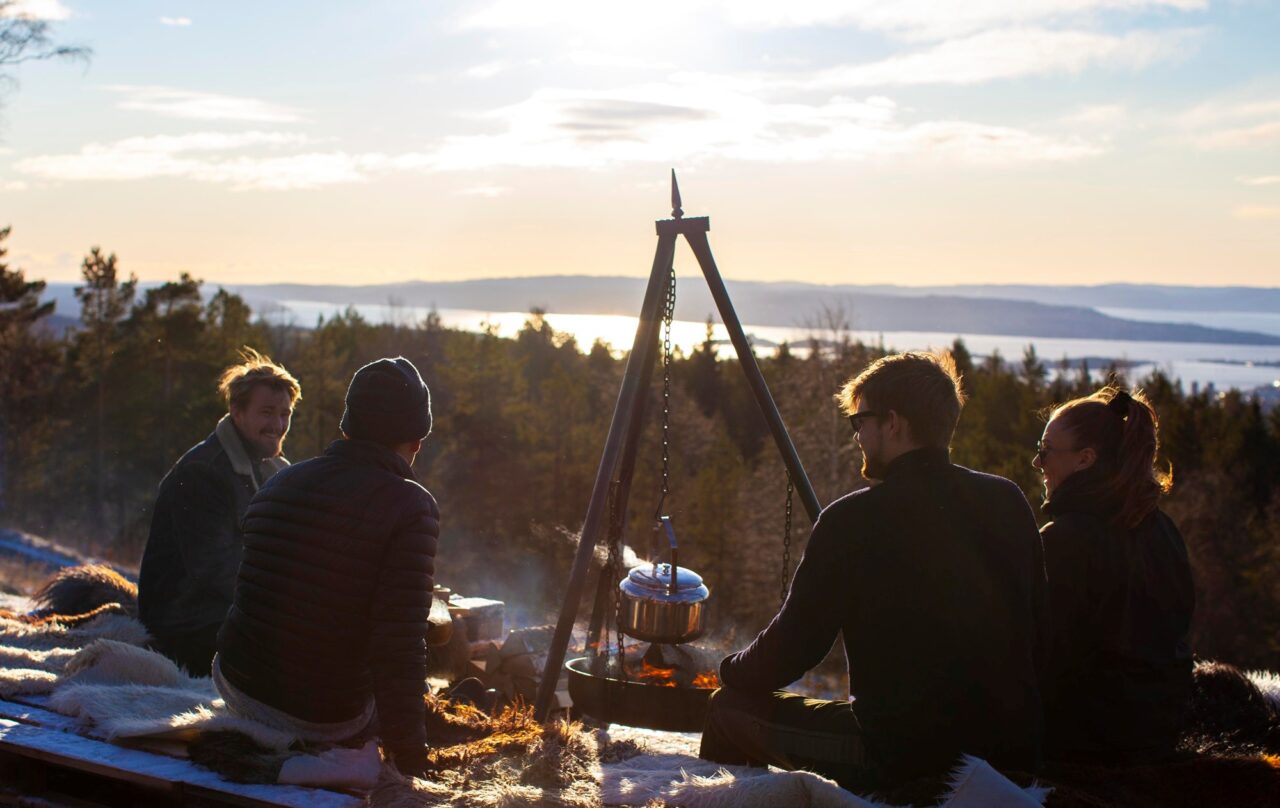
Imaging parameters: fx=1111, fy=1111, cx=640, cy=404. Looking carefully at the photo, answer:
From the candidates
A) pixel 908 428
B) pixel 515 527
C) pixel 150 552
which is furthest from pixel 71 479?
pixel 908 428

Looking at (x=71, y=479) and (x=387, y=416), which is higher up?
(x=387, y=416)

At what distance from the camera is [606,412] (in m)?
30.2

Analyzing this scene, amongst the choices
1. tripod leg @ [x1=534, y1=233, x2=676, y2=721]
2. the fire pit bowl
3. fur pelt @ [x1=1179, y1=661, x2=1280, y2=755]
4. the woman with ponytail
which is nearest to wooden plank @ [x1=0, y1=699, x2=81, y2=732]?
tripod leg @ [x1=534, y1=233, x2=676, y2=721]

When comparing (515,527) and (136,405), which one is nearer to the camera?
(515,527)

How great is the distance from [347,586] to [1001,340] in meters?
82.8

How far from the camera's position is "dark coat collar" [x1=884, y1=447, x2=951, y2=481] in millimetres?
2766

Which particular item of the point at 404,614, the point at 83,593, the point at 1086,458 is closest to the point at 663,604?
the point at 404,614

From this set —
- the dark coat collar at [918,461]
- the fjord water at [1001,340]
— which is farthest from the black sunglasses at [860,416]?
the fjord water at [1001,340]

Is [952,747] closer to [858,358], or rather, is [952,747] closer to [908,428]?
[908,428]

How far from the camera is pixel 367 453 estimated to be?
3.13 m

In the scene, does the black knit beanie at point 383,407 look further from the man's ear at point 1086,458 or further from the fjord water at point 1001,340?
the man's ear at point 1086,458

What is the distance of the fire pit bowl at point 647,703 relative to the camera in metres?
4.18

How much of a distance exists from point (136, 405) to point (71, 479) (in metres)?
5.56

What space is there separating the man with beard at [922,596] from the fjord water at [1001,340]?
1.63 feet
